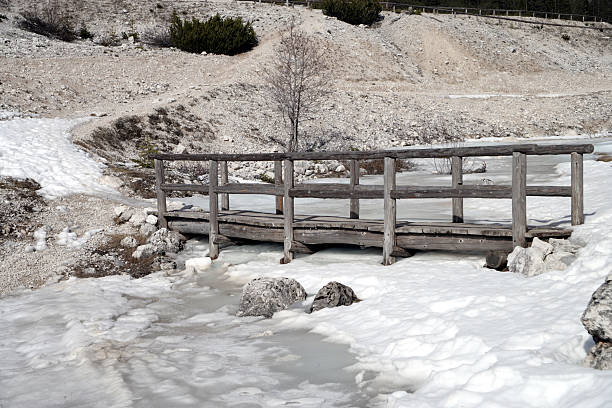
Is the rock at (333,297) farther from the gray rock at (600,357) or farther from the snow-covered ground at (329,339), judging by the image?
the gray rock at (600,357)

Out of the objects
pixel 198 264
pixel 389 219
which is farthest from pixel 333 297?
pixel 198 264

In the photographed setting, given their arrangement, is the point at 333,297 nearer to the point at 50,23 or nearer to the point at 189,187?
the point at 189,187

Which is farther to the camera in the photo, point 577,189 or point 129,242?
point 129,242

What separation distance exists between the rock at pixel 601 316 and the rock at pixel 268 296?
4270 millimetres

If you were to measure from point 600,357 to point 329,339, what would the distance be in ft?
9.80

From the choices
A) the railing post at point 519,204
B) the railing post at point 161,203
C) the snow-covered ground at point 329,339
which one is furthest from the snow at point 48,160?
the railing post at point 519,204

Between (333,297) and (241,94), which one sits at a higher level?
(241,94)

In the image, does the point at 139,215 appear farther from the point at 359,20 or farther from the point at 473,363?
the point at 359,20

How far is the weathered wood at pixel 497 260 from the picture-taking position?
27.6 feet

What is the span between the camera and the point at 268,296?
8273mm

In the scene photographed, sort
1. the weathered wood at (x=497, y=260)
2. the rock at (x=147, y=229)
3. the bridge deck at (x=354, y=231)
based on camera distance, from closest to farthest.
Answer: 1. the weathered wood at (x=497, y=260)
2. the bridge deck at (x=354, y=231)
3. the rock at (x=147, y=229)

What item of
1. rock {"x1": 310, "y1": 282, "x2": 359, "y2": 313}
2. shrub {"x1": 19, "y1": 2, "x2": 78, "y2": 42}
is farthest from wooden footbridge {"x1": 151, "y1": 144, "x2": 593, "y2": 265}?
shrub {"x1": 19, "y1": 2, "x2": 78, "y2": 42}

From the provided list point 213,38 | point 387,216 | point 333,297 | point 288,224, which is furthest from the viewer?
point 213,38

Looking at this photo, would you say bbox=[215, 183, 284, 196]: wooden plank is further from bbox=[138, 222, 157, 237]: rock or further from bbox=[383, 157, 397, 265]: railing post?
bbox=[383, 157, 397, 265]: railing post
